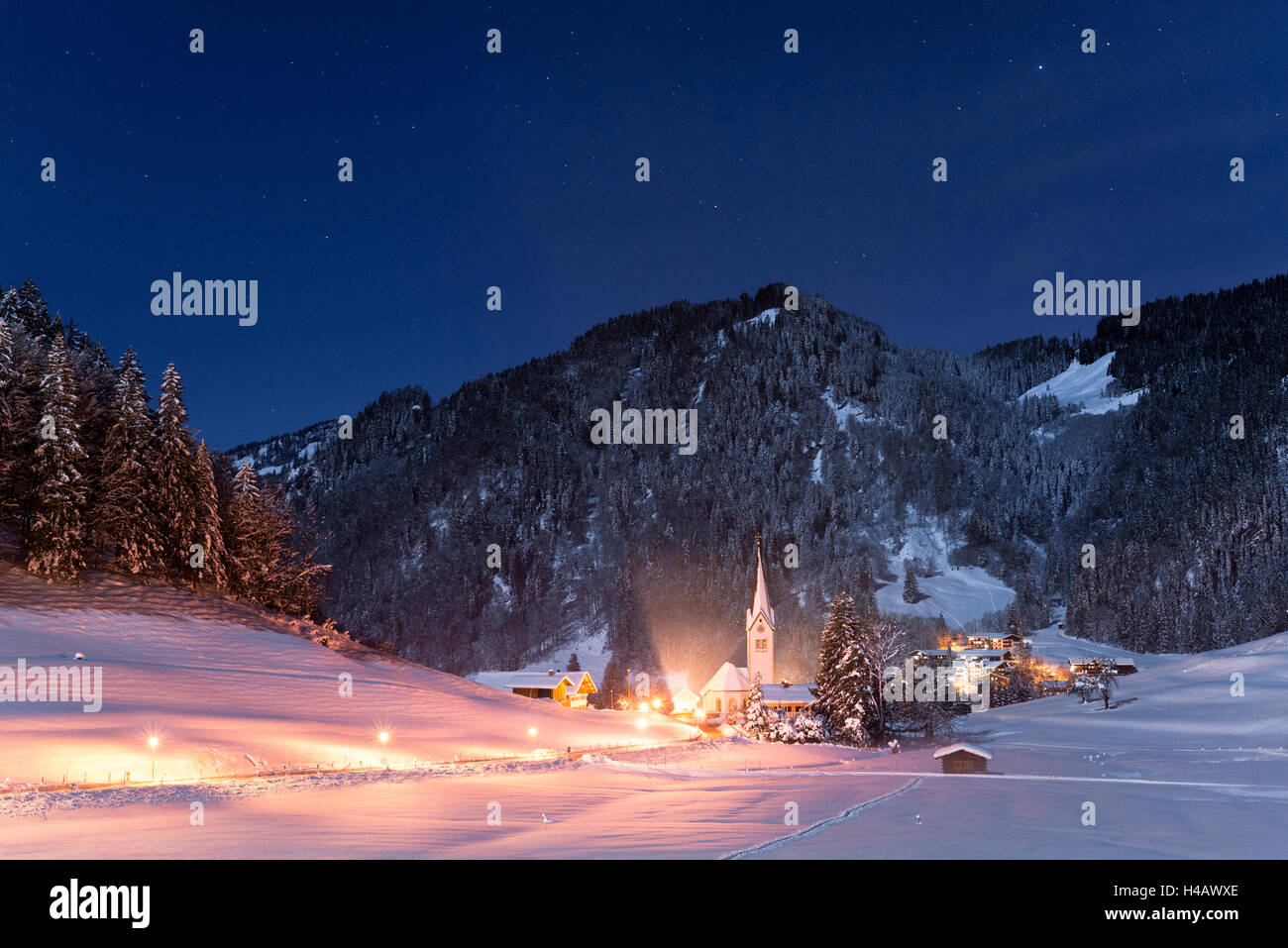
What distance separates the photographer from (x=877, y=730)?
231 ft

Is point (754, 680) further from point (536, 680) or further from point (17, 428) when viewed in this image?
point (17, 428)

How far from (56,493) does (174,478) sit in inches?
267

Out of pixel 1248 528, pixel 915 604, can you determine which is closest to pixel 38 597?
pixel 915 604

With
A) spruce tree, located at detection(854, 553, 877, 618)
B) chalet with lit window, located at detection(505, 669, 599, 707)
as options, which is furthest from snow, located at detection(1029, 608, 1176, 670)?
chalet with lit window, located at detection(505, 669, 599, 707)

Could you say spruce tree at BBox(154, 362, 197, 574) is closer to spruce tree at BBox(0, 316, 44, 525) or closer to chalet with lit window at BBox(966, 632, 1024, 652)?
spruce tree at BBox(0, 316, 44, 525)

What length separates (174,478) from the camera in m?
53.3

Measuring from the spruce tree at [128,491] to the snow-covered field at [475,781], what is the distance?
3.06 m

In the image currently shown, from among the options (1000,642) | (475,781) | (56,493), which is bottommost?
(1000,642)

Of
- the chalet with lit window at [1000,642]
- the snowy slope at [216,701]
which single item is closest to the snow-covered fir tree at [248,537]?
the snowy slope at [216,701]

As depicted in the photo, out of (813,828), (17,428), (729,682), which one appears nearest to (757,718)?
(729,682)

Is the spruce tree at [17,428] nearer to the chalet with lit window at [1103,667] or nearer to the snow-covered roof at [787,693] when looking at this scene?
the snow-covered roof at [787,693]

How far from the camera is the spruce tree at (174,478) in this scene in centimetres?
5316
